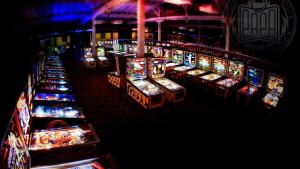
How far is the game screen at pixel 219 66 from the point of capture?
300 inches

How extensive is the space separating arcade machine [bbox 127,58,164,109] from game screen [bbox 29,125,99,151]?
2.87 m

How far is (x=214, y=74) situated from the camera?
8.11 m

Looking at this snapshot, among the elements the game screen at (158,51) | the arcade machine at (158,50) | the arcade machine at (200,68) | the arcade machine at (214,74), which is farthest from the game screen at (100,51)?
the arcade machine at (214,74)

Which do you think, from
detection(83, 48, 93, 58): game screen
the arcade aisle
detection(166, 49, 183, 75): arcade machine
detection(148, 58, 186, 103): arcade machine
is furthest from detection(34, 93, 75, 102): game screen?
detection(83, 48, 93, 58): game screen

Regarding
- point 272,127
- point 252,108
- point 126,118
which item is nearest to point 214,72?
point 252,108

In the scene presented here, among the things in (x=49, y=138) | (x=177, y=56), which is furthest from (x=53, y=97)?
(x=177, y=56)

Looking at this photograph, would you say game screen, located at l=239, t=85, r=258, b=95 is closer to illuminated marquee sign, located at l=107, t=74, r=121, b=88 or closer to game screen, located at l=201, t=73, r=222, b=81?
game screen, located at l=201, t=73, r=222, b=81

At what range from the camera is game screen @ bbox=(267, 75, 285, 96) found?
5.17m

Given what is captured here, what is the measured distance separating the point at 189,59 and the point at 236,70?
2694 mm

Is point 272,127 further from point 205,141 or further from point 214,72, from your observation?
point 214,72

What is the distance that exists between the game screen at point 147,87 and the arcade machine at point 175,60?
2750mm

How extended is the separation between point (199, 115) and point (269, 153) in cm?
211

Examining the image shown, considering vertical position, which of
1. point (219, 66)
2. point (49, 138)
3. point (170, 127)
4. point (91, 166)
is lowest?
point (170, 127)

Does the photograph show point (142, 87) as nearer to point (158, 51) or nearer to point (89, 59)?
point (158, 51)
